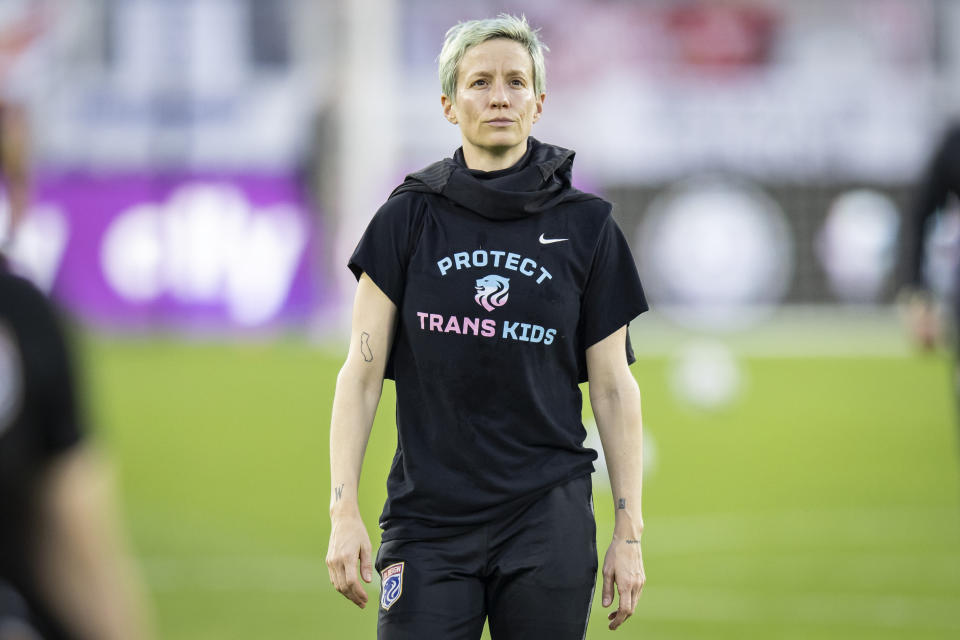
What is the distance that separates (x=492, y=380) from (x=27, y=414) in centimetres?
142

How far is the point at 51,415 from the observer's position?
2.03 meters

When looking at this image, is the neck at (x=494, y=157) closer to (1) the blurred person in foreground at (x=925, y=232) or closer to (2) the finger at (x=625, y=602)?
(2) the finger at (x=625, y=602)

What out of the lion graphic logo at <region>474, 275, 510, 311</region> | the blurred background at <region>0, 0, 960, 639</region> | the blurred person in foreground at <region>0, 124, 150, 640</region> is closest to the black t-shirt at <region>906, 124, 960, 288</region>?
the lion graphic logo at <region>474, 275, 510, 311</region>

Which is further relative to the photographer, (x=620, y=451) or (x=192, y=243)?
(x=192, y=243)

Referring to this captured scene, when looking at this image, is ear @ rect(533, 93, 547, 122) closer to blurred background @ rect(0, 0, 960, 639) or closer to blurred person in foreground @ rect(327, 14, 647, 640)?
blurred person in foreground @ rect(327, 14, 647, 640)

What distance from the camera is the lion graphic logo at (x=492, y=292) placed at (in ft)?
10.7

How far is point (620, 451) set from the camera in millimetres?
3348

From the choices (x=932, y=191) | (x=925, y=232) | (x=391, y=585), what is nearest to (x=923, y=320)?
(x=925, y=232)

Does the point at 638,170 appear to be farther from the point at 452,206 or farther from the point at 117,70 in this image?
the point at 452,206

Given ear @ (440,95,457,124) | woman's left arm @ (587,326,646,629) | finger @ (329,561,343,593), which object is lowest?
finger @ (329,561,343,593)

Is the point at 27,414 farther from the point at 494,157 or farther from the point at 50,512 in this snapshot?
the point at 494,157

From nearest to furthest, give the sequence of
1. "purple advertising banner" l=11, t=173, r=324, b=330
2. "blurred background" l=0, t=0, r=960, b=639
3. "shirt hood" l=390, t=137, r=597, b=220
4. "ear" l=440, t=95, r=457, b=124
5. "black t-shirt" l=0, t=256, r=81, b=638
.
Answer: "black t-shirt" l=0, t=256, r=81, b=638, "shirt hood" l=390, t=137, r=597, b=220, "ear" l=440, t=95, r=457, b=124, "blurred background" l=0, t=0, r=960, b=639, "purple advertising banner" l=11, t=173, r=324, b=330

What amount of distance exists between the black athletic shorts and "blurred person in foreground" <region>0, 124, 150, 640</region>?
120 centimetres

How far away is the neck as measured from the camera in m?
3.37
